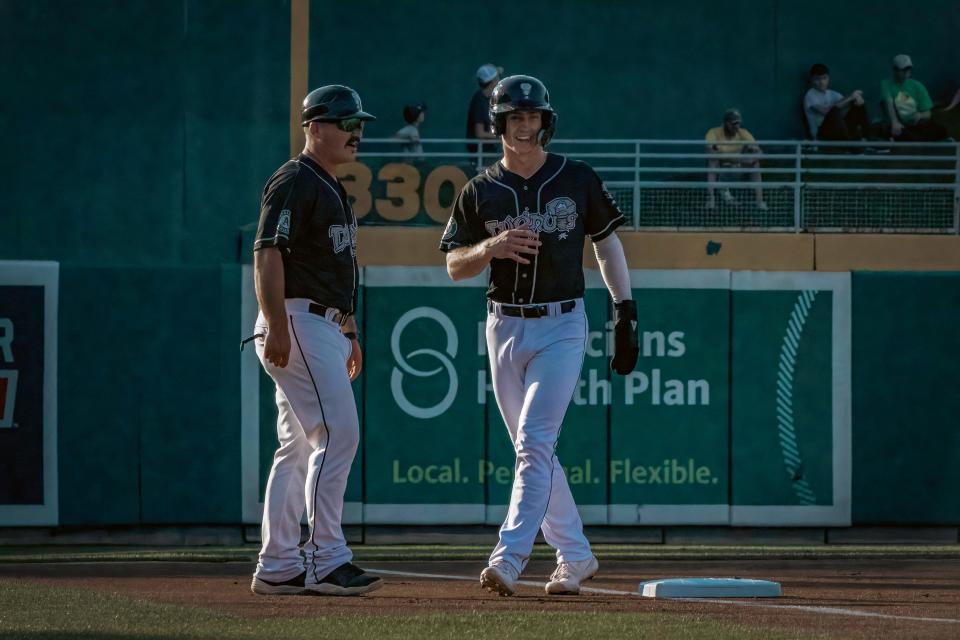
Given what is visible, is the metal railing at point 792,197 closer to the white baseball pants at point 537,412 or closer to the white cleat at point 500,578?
the white baseball pants at point 537,412

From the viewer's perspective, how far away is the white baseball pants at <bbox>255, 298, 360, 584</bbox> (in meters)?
6.58

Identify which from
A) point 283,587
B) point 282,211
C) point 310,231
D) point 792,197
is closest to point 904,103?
point 792,197

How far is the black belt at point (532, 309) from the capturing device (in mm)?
6672

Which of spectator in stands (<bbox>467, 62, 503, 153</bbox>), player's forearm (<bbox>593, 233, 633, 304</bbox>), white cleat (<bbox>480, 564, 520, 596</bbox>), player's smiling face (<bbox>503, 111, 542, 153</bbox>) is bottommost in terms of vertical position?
white cleat (<bbox>480, 564, 520, 596</bbox>)

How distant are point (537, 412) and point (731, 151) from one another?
9.75 metres

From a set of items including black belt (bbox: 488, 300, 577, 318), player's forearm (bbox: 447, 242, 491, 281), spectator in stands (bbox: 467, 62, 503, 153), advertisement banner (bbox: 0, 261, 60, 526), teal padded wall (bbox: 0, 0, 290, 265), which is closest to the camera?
player's forearm (bbox: 447, 242, 491, 281)

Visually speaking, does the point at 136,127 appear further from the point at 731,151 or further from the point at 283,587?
the point at 283,587

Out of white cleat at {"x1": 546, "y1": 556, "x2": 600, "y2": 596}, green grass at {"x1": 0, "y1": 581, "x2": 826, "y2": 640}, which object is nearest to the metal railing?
white cleat at {"x1": 546, "y1": 556, "x2": 600, "y2": 596}

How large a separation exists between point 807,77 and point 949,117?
2351 mm

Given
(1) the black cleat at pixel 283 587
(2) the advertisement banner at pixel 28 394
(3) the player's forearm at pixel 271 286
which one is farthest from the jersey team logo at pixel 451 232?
(2) the advertisement banner at pixel 28 394

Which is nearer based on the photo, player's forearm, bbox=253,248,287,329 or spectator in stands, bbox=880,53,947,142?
player's forearm, bbox=253,248,287,329

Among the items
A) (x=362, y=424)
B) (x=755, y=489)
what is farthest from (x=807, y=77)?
(x=362, y=424)

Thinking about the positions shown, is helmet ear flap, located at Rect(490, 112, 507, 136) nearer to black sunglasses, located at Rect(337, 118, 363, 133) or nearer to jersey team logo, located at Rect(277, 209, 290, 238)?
black sunglasses, located at Rect(337, 118, 363, 133)

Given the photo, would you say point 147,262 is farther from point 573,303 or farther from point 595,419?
point 573,303
